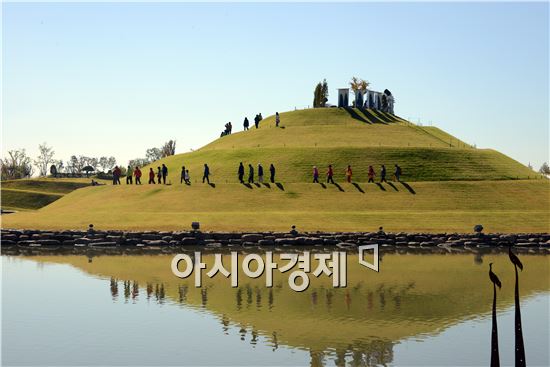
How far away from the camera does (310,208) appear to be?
58.8 meters

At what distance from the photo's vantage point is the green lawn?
5194cm

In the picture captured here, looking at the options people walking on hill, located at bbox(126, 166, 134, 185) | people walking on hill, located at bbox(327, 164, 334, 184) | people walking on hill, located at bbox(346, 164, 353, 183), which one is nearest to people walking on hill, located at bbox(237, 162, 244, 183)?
people walking on hill, located at bbox(327, 164, 334, 184)

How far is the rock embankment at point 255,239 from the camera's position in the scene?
4616 cm

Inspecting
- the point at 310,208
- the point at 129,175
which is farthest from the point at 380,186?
the point at 129,175

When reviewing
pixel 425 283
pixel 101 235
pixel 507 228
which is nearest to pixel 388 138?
pixel 507 228

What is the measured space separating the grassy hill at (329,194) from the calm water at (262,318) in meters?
17.4

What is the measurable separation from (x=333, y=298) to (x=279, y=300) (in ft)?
7.10

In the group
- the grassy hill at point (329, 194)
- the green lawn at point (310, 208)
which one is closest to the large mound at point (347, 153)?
the grassy hill at point (329, 194)

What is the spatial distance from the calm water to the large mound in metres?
36.7

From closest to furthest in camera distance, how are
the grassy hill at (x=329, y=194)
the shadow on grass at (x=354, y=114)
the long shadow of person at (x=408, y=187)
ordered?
the grassy hill at (x=329, y=194), the long shadow of person at (x=408, y=187), the shadow on grass at (x=354, y=114)

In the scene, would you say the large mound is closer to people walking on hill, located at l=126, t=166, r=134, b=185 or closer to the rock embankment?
people walking on hill, located at l=126, t=166, r=134, b=185

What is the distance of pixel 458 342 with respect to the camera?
20984mm

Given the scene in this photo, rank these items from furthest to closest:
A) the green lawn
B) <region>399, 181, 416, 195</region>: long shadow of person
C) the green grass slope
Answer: the green grass slope, <region>399, 181, 416, 195</region>: long shadow of person, the green lawn

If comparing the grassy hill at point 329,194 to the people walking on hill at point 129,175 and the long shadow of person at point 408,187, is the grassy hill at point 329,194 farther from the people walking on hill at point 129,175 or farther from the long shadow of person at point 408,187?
the people walking on hill at point 129,175
